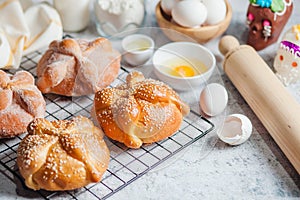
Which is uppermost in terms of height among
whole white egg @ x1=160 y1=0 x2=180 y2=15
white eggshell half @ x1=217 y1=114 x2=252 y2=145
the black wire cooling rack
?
whole white egg @ x1=160 y1=0 x2=180 y2=15

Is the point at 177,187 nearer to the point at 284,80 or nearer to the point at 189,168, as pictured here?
the point at 189,168

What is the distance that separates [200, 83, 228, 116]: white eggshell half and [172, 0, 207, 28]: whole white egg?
32cm

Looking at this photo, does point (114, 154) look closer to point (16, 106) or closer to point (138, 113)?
point (138, 113)

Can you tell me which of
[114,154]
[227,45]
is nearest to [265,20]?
[227,45]

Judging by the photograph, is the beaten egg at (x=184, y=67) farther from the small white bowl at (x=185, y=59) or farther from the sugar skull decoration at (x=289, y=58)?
the sugar skull decoration at (x=289, y=58)

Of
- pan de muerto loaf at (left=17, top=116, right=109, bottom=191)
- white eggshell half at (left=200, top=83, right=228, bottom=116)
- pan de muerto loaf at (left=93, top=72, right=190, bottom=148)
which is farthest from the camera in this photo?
white eggshell half at (left=200, top=83, right=228, bottom=116)

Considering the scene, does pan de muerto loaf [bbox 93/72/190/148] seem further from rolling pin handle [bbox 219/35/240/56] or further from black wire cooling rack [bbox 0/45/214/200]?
rolling pin handle [bbox 219/35/240/56]

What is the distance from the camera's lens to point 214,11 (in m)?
2.05

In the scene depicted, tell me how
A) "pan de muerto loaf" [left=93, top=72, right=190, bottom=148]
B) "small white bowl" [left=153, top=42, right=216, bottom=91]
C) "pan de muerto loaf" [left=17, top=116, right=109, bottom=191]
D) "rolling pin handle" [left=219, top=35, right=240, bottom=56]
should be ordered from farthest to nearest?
"rolling pin handle" [left=219, top=35, right=240, bottom=56]
"small white bowl" [left=153, top=42, right=216, bottom=91]
"pan de muerto loaf" [left=93, top=72, right=190, bottom=148]
"pan de muerto loaf" [left=17, top=116, right=109, bottom=191]

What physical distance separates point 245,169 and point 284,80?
A: 45cm

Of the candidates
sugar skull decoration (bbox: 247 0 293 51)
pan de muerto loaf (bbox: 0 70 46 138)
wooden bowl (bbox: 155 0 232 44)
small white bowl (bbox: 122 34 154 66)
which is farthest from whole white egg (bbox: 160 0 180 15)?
pan de muerto loaf (bbox: 0 70 46 138)

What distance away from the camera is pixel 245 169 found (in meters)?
1.65

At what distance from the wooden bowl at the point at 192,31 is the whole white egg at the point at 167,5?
1.1 inches

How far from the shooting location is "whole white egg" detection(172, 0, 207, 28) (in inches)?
79.0
